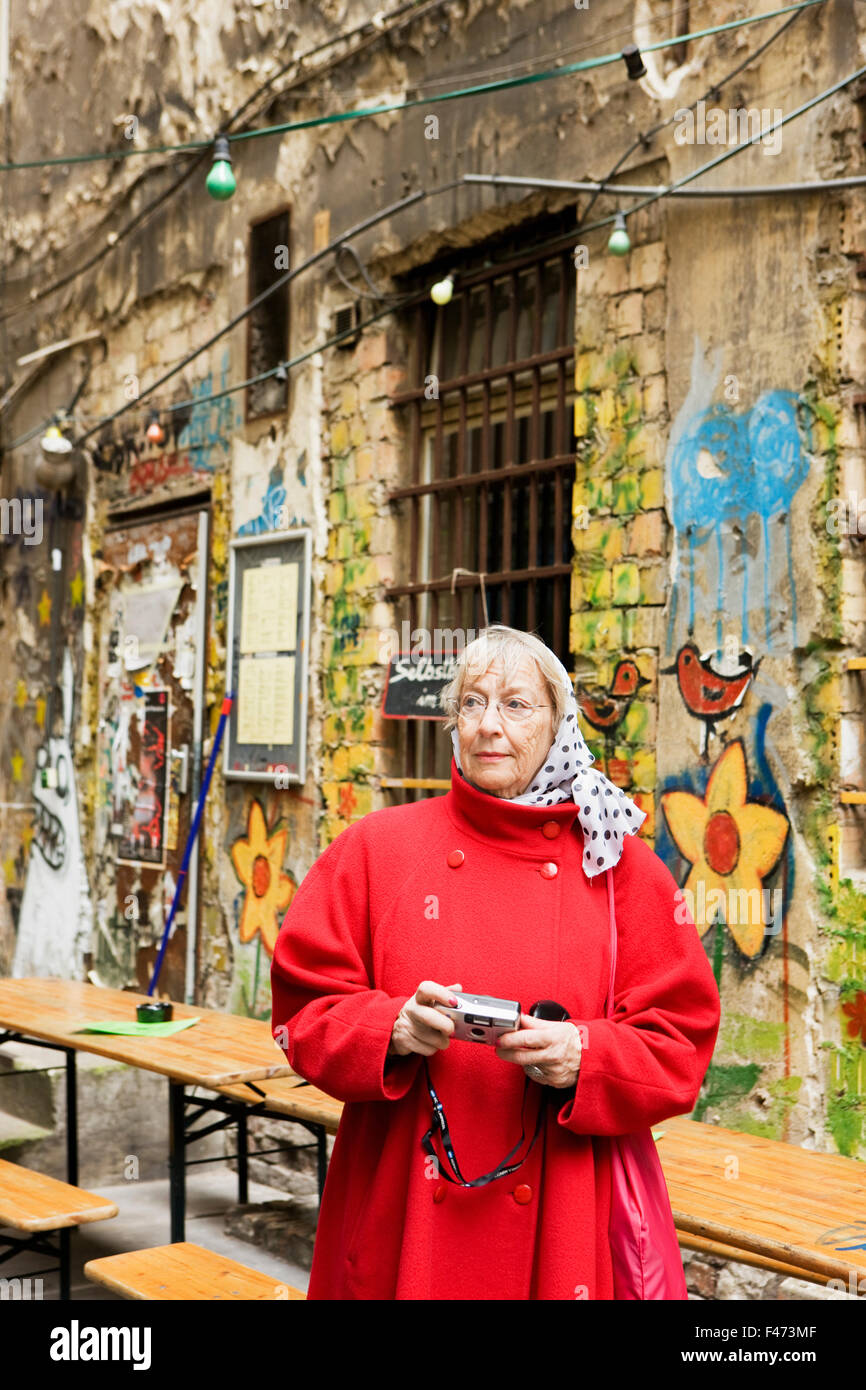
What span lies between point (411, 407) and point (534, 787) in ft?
12.7

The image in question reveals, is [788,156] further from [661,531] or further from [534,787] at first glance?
[534,787]

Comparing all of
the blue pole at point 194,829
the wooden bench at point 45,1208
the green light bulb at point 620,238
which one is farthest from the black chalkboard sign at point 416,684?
the wooden bench at point 45,1208

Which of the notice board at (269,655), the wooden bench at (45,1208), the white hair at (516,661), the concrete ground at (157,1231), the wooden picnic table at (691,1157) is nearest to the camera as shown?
the white hair at (516,661)

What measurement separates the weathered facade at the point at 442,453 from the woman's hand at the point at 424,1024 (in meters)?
2.23

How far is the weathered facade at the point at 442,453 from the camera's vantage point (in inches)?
167

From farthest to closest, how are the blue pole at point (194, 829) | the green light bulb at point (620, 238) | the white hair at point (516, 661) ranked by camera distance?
the blue pole at point (194, 829) < the green light bulb at point (620, 238) < the white hair at point (516, 661)

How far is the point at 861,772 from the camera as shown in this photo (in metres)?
4.12

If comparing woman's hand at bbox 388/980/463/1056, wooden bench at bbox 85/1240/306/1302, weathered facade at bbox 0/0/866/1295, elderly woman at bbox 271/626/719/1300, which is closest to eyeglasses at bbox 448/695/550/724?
elderly woman at bbox 271/626/719/1300

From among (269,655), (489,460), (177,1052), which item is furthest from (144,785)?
(177,1052)

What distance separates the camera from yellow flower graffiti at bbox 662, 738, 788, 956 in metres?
4.29

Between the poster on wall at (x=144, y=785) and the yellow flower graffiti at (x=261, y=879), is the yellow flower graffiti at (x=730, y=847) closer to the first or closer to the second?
the yellow flower graffiti at (x=261, y=879)

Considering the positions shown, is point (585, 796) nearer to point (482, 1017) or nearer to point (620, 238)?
point (482, 1017)

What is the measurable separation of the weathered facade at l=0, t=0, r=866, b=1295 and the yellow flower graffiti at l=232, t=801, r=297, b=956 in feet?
0.07
